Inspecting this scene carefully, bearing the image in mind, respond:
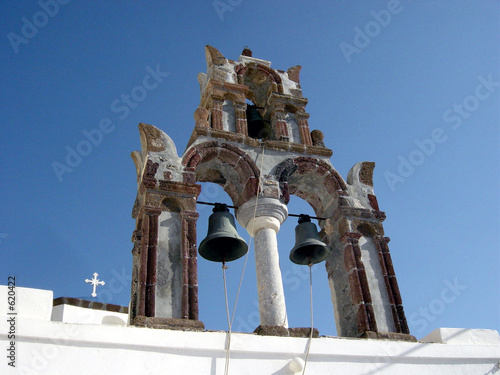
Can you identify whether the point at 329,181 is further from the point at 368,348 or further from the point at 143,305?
the point at 143,305

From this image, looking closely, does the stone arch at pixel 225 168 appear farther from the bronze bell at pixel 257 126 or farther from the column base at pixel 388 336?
the column base at pixel 388 336

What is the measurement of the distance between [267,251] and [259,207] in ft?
1.89

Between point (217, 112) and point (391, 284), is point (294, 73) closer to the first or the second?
point (217, 112)

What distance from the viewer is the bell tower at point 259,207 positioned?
5414mm

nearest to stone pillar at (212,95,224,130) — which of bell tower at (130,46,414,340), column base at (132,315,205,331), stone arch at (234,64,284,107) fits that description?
bell tower at (130,46,414,340)

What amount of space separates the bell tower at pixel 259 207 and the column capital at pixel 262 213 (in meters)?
0.01

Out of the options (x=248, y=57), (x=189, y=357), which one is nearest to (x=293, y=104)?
(x=248, y=57)

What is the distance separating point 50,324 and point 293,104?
476cm

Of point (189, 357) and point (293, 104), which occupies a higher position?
point (293, 104)

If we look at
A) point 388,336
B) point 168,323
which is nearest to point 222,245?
point 168,323

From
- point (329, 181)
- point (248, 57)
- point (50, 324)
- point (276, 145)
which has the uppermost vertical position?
point (248, 57)

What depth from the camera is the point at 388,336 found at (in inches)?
219

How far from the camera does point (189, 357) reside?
4582mm

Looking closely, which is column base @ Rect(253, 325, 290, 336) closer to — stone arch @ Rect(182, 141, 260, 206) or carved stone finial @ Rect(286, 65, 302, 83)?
stone arch @ Rect(182, 141, 260, 206)
